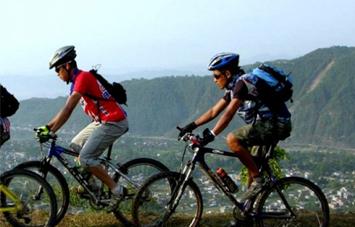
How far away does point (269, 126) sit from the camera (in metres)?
8.03

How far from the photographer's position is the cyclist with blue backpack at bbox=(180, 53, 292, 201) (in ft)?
25.6

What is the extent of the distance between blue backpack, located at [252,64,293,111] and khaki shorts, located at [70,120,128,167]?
216cm

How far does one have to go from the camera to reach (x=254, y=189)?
26.9 ft

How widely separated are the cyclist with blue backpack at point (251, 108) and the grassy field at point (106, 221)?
1434 millimetres

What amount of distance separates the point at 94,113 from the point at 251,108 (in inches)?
92.2

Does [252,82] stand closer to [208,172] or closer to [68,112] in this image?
[208,172]

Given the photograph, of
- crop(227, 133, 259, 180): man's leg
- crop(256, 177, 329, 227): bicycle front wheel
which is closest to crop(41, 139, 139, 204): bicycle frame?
crop(227, 133, 259, 180): man's leg

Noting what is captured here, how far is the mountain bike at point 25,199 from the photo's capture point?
827 centimetres

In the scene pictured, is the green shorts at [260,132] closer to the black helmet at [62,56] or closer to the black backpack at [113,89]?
the black backpack at [113,89]

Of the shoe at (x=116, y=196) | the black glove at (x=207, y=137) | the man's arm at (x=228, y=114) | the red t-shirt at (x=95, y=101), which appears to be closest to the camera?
the man's arm at (x=228, y=114)

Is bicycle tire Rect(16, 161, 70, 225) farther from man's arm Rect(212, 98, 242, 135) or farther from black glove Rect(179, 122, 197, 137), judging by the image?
man's arm Rect(212, 98, 242, 135)

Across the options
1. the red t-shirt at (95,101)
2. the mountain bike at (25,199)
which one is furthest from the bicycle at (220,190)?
the mountain bike at (25,199)

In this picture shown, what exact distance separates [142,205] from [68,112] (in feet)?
5.77

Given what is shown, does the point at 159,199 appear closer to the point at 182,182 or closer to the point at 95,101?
the point at 182,182
